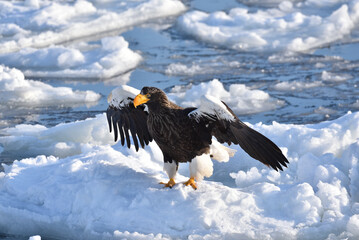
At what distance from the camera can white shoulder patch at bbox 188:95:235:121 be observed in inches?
173

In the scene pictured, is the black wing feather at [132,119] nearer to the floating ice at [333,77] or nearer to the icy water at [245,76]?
the icy water at [245,76]

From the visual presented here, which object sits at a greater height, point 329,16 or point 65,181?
point 329,16

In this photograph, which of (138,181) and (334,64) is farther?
(334,64)

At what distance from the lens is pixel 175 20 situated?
13.7 meters

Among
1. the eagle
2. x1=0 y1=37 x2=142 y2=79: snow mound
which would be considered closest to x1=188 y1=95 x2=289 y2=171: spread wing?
the eagle

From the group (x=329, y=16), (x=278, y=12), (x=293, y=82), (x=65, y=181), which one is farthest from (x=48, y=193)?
(x=278, y=12)

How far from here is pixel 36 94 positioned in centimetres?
900

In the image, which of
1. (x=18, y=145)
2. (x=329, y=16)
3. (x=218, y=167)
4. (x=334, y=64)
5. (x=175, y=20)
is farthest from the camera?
(x=175, y=20)

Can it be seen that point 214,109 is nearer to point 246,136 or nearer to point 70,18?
point 246,136

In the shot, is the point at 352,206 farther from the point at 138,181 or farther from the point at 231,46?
the point at 231,46

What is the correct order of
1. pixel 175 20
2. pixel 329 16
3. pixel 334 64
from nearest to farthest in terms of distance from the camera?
pixel 334 64 → pixel 329 16 → pixel 175 20

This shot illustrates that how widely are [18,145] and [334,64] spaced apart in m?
5.29

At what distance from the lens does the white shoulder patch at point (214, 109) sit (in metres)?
4.39

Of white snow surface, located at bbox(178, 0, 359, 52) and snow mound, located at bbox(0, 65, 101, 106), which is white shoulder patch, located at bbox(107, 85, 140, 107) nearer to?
snow mound, located at bbox(0, 65, 101, 106)
